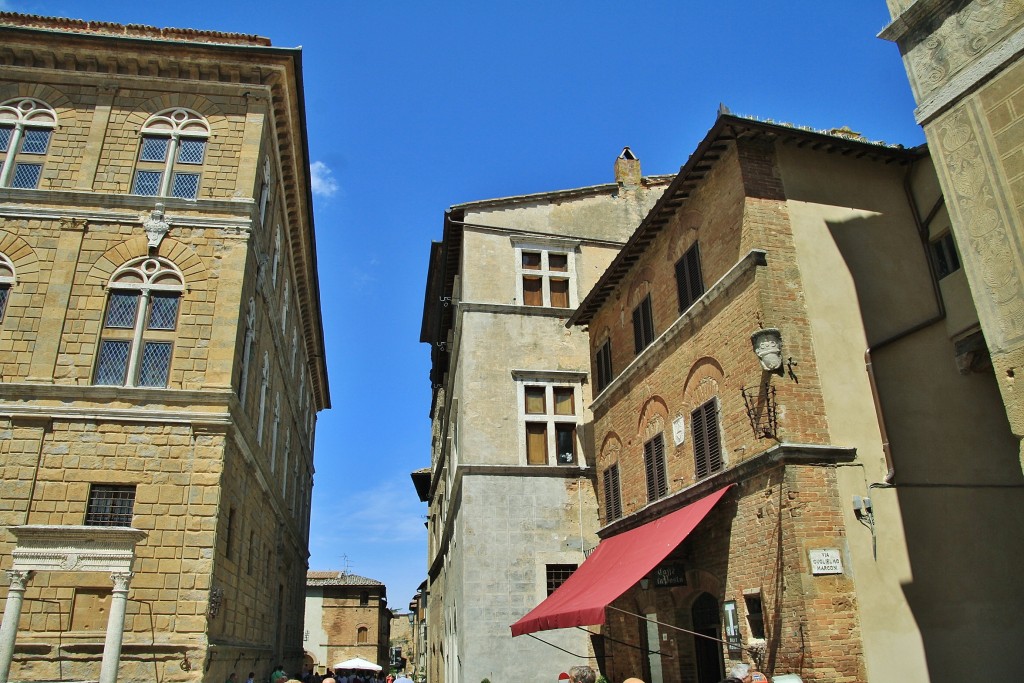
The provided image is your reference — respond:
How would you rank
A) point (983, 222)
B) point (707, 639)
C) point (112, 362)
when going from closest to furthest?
1. point (983, 222)
2. point (707, 639)
3. point (112, 362)

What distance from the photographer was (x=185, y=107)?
1644 centimetres

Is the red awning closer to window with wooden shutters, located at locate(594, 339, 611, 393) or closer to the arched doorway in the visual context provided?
the arched doorway

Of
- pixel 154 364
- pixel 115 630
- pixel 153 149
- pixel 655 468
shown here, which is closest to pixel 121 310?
pixel 154 364

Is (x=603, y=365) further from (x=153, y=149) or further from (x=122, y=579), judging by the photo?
(x=153, y=149)

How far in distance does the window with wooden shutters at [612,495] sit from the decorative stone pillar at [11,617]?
1096 centimetres

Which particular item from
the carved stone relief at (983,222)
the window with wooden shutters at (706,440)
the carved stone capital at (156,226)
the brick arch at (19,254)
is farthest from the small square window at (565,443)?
the brick arch at (19,254)

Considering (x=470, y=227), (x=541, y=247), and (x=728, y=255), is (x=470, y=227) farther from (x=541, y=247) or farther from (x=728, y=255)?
(x=728, y=255)

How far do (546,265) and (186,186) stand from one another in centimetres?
995

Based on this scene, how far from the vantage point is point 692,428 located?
489 inches

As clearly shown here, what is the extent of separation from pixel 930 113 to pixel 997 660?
6.88m

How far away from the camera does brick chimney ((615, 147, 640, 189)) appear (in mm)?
23609

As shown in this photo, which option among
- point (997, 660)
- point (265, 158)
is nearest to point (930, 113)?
point (997, 660)

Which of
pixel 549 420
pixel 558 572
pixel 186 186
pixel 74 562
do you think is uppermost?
pixel 186 186

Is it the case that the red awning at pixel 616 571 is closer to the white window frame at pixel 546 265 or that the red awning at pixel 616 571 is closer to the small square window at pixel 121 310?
the white window frame at pixel 546 265
